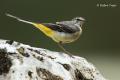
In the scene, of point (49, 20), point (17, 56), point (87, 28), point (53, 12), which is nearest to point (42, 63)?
point (17, 56)

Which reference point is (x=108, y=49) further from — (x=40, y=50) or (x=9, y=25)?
(x=40, y=50)

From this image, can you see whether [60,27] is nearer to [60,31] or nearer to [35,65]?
[60,31]

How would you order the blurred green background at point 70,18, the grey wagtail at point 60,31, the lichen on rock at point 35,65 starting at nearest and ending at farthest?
the lichen on rock at point 35,65 → the grey wagtail at point 60,31 → the blurred green background at point 70,18

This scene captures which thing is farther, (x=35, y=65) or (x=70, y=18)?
(x=70, y=18)

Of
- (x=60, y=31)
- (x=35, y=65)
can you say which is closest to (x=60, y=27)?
(x=60, y=31)

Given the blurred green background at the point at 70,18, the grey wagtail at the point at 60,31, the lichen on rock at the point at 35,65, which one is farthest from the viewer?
the blurred green background at the point at 70,18

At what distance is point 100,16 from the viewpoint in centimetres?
389

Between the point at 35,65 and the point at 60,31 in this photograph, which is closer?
the point at 35,65

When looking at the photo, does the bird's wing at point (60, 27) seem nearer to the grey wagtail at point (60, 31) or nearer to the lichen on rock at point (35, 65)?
the grey wagtail at point (60, 31)

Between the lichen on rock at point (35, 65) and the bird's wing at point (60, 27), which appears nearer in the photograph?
the lichen on rock at point (35, 65)

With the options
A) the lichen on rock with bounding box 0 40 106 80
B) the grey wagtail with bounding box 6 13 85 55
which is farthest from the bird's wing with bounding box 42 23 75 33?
the lichen on rock with bounding box 0 40 106 80

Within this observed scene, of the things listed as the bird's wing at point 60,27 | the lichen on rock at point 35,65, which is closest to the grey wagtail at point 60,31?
the bird's wing at point 60,27

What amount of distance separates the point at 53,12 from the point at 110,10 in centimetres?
41

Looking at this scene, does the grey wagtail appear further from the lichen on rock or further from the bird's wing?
the lichen on rock
